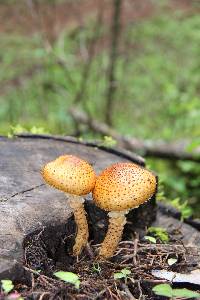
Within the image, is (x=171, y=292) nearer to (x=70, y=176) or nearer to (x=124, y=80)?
(x=70, y=176)

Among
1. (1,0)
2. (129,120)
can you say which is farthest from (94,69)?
(1,0)

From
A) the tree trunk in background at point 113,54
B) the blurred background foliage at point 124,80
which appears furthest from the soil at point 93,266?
the tree trunk in background at point 113,54

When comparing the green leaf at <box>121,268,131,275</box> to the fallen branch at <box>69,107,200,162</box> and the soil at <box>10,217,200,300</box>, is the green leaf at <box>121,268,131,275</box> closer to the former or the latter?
the soil at <box>10,217,200,300</box>

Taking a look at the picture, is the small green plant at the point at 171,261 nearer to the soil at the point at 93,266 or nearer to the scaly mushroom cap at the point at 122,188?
the soil at the point at 93,266

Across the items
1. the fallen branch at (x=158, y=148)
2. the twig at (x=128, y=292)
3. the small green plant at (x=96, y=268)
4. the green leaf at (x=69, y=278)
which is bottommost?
the fallen branch at (x=158, y=148)

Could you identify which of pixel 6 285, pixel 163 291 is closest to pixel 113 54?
pixel 163 291
